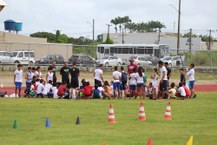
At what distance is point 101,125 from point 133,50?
5661 cm

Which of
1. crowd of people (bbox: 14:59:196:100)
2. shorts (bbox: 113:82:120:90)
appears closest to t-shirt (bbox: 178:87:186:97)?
crowd of people (bbox: 14:59:196:100)

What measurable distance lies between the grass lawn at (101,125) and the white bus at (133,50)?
48.0 meters

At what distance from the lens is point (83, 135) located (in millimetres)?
14227

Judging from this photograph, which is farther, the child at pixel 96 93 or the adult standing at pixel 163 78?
the child at pixel 96 93

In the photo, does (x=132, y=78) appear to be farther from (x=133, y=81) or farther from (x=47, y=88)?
(x=47, y=88)

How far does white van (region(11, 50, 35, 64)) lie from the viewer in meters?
53.0

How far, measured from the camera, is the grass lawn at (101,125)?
44.5 feet

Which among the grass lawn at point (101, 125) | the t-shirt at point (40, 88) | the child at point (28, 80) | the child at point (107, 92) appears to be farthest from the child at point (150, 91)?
the child at point (28, 80)

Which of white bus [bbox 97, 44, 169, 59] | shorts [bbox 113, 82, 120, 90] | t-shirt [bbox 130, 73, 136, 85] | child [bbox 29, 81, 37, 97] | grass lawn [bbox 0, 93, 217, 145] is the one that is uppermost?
white bus [bbox 97, 44, 169, 59]

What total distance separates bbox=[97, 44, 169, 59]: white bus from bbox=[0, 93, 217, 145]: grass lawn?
4800 centimetres

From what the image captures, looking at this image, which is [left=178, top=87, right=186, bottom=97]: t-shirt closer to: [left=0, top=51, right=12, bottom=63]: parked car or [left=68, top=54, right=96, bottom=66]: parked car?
[left=68, top=54, right=96, bottom=66]: parked car

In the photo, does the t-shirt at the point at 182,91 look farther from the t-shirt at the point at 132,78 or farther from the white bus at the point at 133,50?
the white bus at the point at 133,50

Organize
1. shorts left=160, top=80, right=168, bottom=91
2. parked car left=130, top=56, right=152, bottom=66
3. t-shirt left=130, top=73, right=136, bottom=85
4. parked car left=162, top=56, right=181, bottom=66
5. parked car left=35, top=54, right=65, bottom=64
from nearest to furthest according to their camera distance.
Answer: shorts left=160, top=80, right=168, bottom=91
t-shirt left=130, top=73, right=136, bottom=85
parked car left=35, top=54, right=65, bottom=64
parked car left=162, top=56, right=181, bottom=66
parked car left=130, top=56, right=152, bottom=66

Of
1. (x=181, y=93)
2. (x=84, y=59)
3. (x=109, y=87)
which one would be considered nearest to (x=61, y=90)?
(x=109, y=87)
